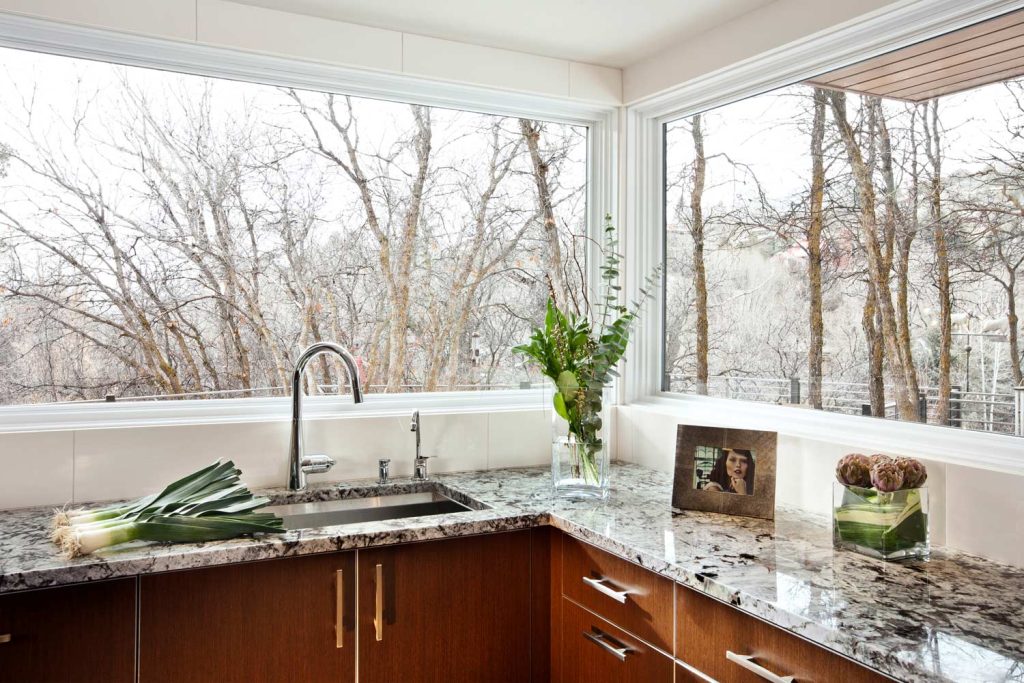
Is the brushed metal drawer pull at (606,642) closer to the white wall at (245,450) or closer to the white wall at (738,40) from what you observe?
the white wall at (245,450)

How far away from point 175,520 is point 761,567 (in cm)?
127

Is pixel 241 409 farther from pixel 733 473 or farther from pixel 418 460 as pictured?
pixel 733 473

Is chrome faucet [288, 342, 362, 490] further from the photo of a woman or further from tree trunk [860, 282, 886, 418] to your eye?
tree trunk [860, 282, 886, 418]

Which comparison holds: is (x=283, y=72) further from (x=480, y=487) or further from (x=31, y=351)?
(x=480, y=487)

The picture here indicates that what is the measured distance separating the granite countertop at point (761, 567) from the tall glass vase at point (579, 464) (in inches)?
2.2

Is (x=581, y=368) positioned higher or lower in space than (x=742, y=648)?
higher

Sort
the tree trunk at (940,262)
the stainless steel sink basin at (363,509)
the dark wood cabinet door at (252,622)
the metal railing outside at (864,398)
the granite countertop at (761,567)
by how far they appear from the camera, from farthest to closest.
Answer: the stainless steel sink basin at (363,509), the tree trunk at (940,262), the metal railing outside at (864,398), the dark wood cabinet door at (252,622), the granite countertop at (761,567)

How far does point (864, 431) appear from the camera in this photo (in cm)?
200

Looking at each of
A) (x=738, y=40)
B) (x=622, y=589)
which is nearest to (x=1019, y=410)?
(x=622, y=589)

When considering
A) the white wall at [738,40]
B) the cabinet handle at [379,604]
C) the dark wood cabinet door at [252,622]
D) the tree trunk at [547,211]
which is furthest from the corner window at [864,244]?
the dark wood cabinet door at [252,622]

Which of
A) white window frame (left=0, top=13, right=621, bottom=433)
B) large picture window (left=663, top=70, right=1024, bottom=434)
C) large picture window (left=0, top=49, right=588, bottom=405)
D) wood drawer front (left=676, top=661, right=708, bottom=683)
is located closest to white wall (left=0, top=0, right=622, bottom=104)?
white window frame (left=0, top=13, right=621, bottom=433)

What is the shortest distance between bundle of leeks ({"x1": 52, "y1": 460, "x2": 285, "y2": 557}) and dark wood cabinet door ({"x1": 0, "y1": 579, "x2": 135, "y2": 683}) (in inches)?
3.8

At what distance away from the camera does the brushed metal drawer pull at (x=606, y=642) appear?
67.7 inches

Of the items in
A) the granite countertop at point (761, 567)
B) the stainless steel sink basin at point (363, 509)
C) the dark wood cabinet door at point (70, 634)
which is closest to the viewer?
the granite countertop at point (761, 567)
